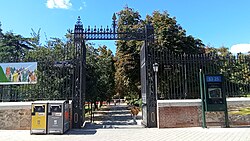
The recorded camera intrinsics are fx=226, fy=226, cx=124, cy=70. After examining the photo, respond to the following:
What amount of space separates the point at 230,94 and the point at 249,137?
401cm

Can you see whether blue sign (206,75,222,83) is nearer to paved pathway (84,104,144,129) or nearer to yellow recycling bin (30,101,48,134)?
paved pathway (84,104,144,129)

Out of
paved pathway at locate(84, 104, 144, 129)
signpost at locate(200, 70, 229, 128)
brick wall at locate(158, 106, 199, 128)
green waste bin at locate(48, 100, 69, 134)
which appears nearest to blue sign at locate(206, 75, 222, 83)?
signpost at locate(200, 70, 229, 128)

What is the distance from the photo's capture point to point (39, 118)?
10133 mm

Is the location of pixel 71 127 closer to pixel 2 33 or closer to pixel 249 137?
pixel 249 137

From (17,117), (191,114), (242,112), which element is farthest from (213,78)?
(17,117)

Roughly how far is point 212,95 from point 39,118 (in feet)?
27.4

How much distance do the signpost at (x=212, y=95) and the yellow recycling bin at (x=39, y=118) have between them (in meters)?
7.47

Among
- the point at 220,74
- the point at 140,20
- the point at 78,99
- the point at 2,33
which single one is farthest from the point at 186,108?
the point at 2,33

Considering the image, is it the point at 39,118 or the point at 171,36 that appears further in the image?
the point at 171,36

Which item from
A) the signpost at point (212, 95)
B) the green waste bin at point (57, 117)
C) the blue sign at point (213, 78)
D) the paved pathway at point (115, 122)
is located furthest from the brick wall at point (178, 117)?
the green waste bin at point (57, 117)

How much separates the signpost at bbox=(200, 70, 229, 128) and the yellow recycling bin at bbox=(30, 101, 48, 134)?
747cm

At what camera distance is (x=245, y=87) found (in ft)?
38.6

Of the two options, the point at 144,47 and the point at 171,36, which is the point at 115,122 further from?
the point at 171,36

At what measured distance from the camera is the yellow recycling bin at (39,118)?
10.0m
